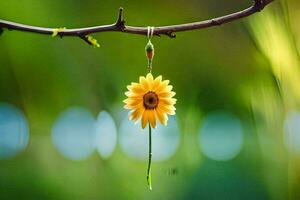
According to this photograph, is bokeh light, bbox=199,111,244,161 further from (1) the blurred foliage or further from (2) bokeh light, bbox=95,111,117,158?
(2) bokeh light, bbox=95,111,117,158

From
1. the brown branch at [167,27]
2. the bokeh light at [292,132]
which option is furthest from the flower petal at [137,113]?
the bokeh light at [292,132]

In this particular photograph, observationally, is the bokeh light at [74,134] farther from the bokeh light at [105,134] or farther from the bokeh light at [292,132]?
the bokeh light at [292,132]

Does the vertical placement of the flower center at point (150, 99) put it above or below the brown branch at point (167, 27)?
below

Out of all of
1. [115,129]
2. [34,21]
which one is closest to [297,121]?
[115,129]

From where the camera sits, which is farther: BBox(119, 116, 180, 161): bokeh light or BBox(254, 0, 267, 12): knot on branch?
BBox(119, 116, 180, 161): bokeh light

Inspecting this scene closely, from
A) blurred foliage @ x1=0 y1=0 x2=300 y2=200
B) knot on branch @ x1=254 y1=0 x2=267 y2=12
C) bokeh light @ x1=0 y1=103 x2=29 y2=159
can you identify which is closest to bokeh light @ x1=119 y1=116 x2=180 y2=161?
blurred foliage @ x1=0 y1=0 x2=300 y2=200

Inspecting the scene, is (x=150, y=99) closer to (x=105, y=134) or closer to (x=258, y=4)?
(x=258, y=4)

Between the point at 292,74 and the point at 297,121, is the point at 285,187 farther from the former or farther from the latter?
the point at 292,74
